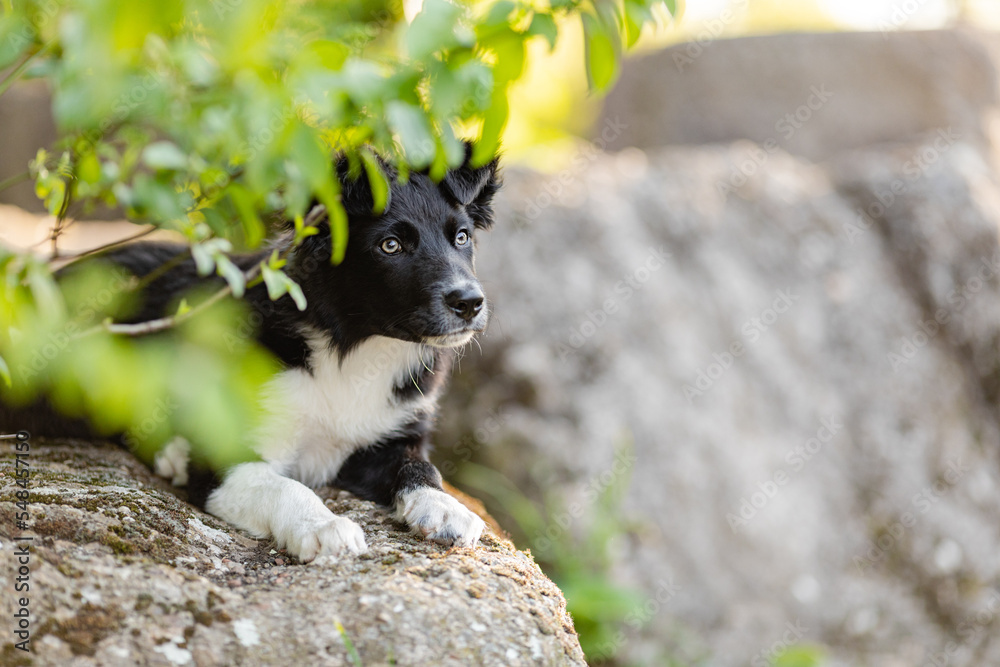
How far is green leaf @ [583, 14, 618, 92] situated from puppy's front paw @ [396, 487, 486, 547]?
1.59 metres

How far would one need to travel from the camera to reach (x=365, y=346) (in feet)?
10.8

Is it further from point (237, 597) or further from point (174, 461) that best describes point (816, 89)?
point (237, 597)

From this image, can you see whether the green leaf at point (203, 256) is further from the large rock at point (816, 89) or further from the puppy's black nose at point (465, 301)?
the large rock at point (816, 89)

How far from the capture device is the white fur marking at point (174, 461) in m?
3.15

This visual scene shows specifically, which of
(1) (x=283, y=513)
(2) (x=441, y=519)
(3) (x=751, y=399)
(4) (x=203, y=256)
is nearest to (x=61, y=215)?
(4) (x=203, y=256)

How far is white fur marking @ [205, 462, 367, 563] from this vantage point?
2.46 m

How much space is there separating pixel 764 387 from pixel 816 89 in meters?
3.98

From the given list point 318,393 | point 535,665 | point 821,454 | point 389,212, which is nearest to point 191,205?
point 389,212

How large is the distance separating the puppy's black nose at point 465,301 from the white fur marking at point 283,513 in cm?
81

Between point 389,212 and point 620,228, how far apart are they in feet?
10.9

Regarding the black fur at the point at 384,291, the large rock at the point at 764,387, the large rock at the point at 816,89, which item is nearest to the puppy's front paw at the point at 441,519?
the black fur at the point at 384,291

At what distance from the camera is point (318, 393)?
3207mm

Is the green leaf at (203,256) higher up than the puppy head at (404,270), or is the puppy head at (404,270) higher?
the green leaf at (203,256)

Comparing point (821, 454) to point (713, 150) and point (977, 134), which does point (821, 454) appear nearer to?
point (713, 150)
